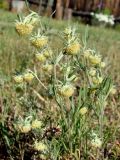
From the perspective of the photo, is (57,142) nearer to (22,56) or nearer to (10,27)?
(22,56)

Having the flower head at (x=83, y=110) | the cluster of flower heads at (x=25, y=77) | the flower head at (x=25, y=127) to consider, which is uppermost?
the cluster of flower heads at (x=25, y=77)

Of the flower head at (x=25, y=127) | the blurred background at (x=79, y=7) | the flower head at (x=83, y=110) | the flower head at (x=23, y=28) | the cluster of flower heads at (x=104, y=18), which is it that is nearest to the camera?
the flower head at (x=23, y=28)

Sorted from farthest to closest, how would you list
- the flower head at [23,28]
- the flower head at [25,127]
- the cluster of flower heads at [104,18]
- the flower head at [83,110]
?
the cluster of flower heads at [104,18], the flower head at [83,110], the flower head at [25,127], the flower head at [23,28]

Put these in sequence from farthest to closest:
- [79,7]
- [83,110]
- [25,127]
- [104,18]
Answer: [79,7] → [104,18] → [83,110] → [25,127]

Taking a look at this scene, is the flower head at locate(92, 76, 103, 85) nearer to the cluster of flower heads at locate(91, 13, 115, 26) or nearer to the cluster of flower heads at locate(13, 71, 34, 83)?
the cluster of flower heads at locate(13, 71, 34, 83)

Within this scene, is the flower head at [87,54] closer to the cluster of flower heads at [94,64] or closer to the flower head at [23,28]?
the cluster of flower heads at [94,64]

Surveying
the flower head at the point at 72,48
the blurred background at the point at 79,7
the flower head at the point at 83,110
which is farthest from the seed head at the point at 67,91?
the blurred background at the point at 79,7

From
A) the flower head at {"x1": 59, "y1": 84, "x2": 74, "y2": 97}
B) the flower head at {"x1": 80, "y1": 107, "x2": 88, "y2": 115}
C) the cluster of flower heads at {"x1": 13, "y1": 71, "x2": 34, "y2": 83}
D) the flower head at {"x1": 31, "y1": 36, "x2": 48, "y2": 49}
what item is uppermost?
the flower head at {"x1": 31, "y1": 36, "x2": 48, "y2": 49}

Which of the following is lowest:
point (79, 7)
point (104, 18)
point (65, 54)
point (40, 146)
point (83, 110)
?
point (79, 7)

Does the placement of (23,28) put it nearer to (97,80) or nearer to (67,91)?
(67,91)

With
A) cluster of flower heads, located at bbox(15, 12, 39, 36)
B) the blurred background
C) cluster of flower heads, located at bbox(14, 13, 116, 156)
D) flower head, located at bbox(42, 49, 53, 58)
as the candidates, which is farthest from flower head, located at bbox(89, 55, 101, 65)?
the blurred background

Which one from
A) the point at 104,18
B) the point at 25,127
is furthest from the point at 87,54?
the point at 104,18

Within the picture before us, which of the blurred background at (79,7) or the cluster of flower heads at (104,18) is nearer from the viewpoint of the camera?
the cluster of flower heads at (104,18)

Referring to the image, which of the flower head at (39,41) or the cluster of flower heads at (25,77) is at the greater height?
the flower head at (39,41)
